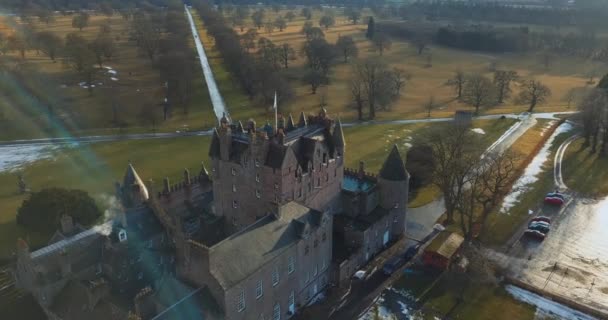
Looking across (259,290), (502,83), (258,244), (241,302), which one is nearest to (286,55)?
(502,83)

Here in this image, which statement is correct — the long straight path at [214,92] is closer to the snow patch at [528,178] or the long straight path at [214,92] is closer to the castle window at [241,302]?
the snow patch at [528,178]

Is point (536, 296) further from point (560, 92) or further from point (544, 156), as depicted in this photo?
point (560, 92)

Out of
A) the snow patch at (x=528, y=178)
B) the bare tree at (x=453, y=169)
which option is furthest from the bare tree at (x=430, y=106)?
the bare tree at (x=453, y=169)

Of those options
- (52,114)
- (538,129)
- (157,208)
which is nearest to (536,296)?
(157,208)

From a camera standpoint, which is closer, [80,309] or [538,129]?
[80,309]

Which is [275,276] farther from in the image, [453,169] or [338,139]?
[453,169]

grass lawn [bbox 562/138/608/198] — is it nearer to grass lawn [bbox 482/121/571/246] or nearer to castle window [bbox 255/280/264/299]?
grass lawn [bbox 482/121/571/246]
